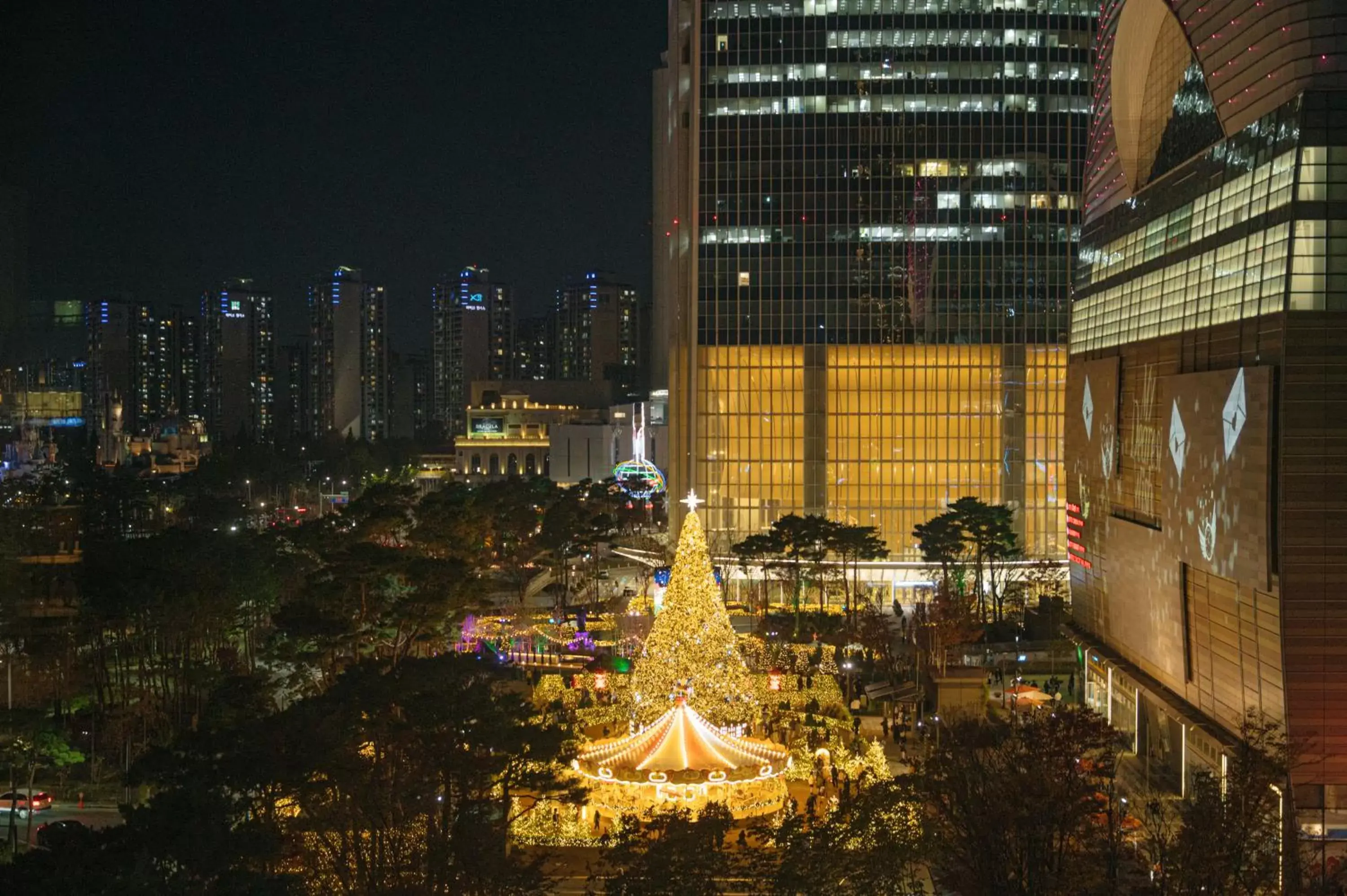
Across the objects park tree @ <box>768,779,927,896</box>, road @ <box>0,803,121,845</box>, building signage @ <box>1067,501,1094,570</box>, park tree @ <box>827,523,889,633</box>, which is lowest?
road @ <box>0,803,121,845</box>

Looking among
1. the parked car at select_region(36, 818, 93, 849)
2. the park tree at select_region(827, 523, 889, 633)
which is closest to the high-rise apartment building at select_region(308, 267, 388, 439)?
the park tree at select_region(827, 523, 889, 633)

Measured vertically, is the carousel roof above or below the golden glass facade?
below

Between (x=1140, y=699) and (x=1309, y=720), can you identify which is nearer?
(x=1309, y=720)

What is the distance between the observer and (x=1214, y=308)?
99.2 feet

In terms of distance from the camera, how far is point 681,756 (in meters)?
29.1

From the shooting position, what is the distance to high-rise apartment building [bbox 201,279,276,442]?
631ft

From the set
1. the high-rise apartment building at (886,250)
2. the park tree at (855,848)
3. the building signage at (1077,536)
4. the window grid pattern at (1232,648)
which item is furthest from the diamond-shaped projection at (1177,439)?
the high-rise apartment building at (886,250)

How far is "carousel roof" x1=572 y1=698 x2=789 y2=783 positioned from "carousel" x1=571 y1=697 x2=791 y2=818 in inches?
0.5

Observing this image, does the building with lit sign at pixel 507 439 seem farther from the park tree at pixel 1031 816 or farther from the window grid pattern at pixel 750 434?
the park tree at pixel 1031 816

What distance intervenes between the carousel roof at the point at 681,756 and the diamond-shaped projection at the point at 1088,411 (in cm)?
1705

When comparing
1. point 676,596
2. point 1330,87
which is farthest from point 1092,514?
point 1330,87

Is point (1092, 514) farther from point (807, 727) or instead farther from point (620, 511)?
point (620, 511)

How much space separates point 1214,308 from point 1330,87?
568 centimetres

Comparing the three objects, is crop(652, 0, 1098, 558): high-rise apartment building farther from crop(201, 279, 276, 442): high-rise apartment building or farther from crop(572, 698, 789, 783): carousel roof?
crop(201, 279, 276, 442): high-rise apartment building
